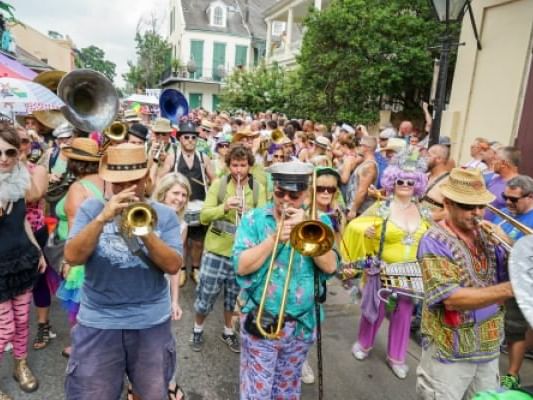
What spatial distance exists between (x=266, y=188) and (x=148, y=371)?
2.37m

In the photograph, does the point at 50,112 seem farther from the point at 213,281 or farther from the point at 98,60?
the point at 98,60

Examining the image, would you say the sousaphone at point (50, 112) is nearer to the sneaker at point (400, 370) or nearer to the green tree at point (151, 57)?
the sneaker at point (400, 370)

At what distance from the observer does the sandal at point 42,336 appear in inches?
154

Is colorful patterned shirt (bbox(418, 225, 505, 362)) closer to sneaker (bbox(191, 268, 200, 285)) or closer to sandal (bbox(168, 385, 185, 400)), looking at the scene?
sandal (bbox(168, 385, 185, 400))

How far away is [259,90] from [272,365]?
19.3 m

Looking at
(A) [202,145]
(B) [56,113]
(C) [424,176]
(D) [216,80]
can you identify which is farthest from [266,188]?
(D) [216,80]

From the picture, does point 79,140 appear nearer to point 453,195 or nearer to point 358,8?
point 453,195

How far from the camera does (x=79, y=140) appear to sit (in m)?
3.48

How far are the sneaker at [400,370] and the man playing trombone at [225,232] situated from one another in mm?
1487

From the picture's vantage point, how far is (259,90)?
817 inches

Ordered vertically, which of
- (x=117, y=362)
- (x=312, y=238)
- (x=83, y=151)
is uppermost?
(x=83, y=151)

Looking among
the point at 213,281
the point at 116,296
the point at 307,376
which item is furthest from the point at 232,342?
the point at 116,296

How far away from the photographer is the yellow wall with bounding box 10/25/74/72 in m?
30.3

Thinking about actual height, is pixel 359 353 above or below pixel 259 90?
below
